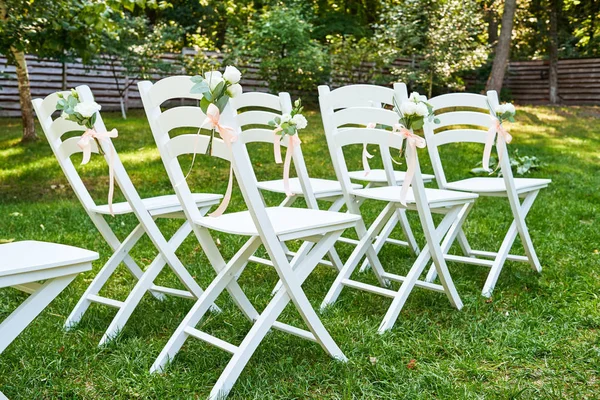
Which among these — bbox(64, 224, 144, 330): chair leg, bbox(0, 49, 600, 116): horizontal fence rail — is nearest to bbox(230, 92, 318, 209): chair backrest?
bbox(64, 224, 144, 330): chair leg

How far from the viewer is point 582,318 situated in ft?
10.2

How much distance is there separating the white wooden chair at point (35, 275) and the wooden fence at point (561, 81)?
16.5 meters

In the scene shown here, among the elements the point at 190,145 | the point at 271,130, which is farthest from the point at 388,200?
the point at 190,145

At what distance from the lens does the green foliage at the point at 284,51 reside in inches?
473

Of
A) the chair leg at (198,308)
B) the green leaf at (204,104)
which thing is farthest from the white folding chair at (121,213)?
the green leaf at (204,104)

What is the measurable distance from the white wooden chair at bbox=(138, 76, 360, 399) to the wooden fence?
15.6m

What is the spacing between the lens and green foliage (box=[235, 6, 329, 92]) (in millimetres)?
12016

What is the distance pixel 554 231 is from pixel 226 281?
10.9 feet

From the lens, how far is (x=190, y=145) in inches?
103

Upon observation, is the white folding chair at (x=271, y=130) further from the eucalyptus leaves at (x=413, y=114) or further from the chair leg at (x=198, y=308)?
the chair leg at (x=198, y=308)

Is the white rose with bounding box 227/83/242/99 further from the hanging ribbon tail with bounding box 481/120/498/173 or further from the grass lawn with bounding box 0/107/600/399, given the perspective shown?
the hanging ribbon tail with bounding box 481/120/498/173

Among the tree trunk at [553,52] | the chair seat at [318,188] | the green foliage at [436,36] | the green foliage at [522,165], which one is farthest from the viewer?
the tree trunk at [553,52]

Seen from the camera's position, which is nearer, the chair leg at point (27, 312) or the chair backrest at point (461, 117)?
the chair leg at point (27, 312)

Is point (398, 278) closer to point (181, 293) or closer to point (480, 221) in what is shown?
point (181, 293)
